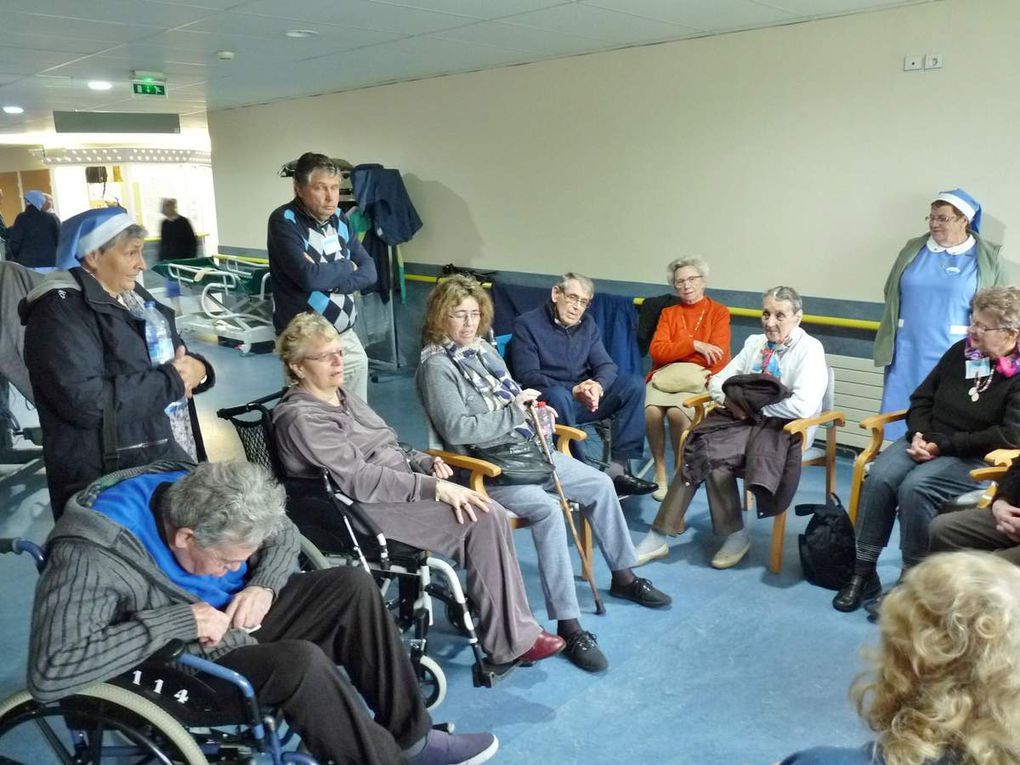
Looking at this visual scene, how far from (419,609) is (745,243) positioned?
10.2 ft

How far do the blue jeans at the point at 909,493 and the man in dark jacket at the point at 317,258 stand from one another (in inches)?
75.9

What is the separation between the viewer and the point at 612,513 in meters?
2.94

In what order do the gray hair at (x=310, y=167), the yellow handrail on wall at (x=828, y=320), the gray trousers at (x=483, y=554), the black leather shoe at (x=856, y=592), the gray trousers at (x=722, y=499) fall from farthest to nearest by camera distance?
1. the yellow handrail on wall at (x=828, y=320)
2. the gray hair at (x=310, y=167)
3. the gray trousers at (x=722, y=499)
4. the black leather shoe at (x=856, y=592)
5. the gray trousers at (x=483, y=554)

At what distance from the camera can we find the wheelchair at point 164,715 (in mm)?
1549

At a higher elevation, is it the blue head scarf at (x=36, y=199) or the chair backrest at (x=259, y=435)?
the blue head scarf at (x=36, y=199)

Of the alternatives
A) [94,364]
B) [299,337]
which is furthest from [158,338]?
[299,337]

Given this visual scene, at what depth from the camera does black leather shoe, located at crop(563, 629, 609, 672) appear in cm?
255

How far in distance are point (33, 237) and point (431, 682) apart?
7191 millimetres

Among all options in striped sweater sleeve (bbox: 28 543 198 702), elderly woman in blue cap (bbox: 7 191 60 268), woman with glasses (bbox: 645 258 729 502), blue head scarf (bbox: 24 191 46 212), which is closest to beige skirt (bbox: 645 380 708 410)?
woman with glasses (bbox: 645 258 729 502)

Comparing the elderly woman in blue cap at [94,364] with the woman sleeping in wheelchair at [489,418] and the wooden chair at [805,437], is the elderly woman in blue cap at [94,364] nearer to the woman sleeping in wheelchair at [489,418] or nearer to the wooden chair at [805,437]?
the woman sleeping in wheelchair at [489,418]

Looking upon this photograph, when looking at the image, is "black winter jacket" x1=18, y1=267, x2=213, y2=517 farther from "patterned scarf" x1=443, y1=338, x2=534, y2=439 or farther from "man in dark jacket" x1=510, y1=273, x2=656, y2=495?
"man in dark jacket" x1=510, y1=273, x2=656, y2=495

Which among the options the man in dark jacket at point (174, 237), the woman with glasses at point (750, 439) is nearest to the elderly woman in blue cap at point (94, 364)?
the woman with glasses at point (750, 439)

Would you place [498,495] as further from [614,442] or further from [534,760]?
[614,442]

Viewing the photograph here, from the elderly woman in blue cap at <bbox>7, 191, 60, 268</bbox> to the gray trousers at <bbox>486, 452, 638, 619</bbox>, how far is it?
6.57m
